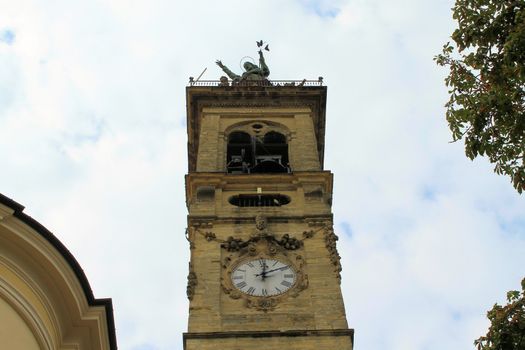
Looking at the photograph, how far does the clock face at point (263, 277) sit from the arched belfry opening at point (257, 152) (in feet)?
23.5

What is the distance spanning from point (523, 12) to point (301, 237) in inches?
806

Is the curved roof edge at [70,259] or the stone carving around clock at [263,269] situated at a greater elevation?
the stone carving around clock at [263,269]

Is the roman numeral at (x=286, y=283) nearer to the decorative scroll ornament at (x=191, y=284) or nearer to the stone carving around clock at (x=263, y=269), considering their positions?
the stone carving around clock at (x=263, y=269)

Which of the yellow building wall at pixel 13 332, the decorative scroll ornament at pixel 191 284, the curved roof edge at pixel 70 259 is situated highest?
the decorative scroll ornament at pixel 191 284

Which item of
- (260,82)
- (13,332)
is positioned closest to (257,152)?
(260,82)

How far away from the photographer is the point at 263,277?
99.5 ft

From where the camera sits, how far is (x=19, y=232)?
15586 mm

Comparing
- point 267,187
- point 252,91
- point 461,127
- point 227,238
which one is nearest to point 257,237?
point 227,238

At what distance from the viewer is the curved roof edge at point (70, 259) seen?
51.1 feet

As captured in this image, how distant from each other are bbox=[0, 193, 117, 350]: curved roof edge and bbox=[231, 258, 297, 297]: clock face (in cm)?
1259

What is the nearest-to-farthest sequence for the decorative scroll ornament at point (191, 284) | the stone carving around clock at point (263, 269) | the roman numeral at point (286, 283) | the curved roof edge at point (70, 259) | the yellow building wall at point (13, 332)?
the yellow building wall at point (13, 332) → the curved roof edge at point (70, 259) → the decorative scroll ornament at point (191, 284) → the stone carving around clock at point (263, 269) → the roman numeral at point (286, 283)

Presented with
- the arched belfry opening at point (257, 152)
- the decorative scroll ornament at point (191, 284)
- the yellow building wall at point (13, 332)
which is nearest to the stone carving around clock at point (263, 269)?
the decorative scroll ornament at point (191, 284)

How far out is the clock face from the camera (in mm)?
29812

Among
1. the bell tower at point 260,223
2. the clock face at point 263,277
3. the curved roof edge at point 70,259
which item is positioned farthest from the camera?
the clock face at point 263,277
